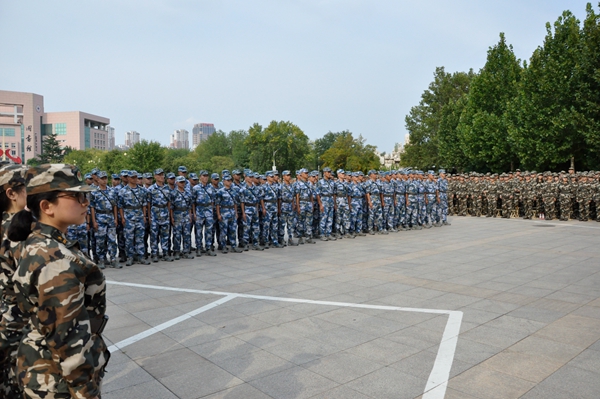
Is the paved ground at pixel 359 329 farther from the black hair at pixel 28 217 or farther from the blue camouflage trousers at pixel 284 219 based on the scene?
→ the blue camouflage trousers at pixel 284 219

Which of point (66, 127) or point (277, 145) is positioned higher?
point (66, 127)

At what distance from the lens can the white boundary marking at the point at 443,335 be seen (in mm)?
3663

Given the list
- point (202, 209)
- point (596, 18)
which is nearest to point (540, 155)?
point (596, 18)

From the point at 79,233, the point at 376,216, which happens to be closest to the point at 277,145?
the point at 376,216

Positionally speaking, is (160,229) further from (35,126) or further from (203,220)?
(35,126)

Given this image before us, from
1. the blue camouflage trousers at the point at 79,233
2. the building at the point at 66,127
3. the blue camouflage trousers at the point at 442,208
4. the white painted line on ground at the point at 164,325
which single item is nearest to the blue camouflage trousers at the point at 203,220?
the blue camouflage trousers at the point at 79,233

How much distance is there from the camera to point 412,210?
15.1 meters

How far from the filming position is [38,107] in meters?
97.9

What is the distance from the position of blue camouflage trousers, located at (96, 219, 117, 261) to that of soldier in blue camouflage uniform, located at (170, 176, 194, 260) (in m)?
1.28

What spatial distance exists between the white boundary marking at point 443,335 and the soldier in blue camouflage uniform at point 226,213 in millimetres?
3225

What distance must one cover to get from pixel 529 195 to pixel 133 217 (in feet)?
52.0

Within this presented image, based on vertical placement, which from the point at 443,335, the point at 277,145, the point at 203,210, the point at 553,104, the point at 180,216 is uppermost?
the point at 277,145

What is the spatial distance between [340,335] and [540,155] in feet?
75.6

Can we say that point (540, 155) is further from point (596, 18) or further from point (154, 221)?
point (154, 221)
